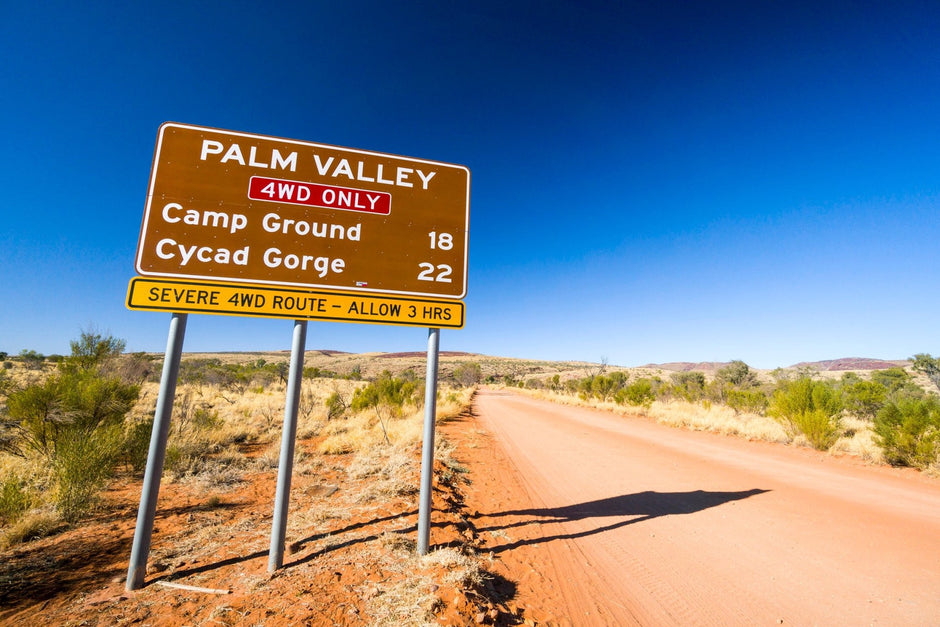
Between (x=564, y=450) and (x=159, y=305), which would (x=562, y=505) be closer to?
(x=564, y=450)

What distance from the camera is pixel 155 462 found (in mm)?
3441

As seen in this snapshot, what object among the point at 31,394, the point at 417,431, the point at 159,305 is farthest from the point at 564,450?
the point at 31,394

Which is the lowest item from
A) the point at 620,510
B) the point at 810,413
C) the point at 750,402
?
the point at 620,510

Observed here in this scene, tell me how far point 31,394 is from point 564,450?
35.2 feet

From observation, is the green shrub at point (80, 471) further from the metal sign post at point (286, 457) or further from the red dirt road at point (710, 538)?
the red dirt road at point (710, 538)

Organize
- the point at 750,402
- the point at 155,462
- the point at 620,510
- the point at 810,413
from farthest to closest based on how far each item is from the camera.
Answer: the point at 750,402 < the point at 810,413 < the point at 620,510 < the point at 155,462

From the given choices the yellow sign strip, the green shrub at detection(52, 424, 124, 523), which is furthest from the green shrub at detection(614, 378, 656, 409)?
the green shrub at detection(52, 424, 124, 523)

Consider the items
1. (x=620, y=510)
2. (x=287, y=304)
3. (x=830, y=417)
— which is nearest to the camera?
(x=287, y=304)

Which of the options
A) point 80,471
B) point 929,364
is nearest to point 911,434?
point 80,471

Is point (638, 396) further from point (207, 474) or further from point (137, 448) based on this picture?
point (137, 448)

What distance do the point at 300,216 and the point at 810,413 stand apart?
47.4 ft

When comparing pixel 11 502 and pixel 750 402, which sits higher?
pixel 750 402

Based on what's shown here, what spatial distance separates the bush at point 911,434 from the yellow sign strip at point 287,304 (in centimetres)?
1135

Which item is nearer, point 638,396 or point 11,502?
point 11,502
